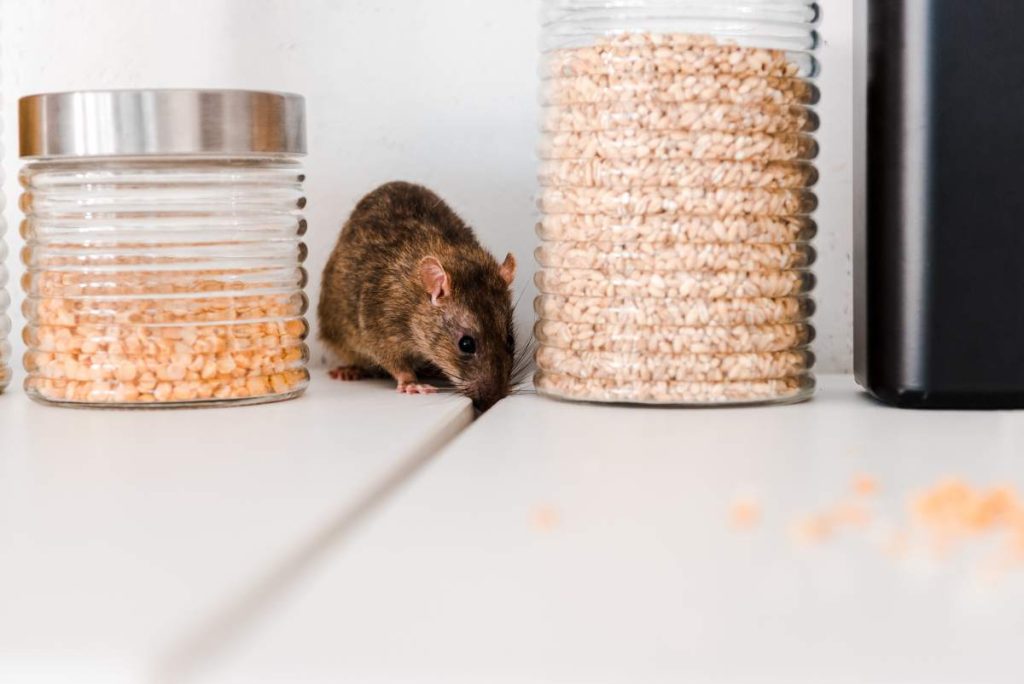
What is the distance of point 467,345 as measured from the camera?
1436mm

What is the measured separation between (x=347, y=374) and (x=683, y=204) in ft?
1.79

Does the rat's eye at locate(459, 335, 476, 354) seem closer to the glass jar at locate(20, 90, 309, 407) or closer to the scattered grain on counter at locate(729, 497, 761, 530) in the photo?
the glass jar at locate(20, 90, 309, 407)

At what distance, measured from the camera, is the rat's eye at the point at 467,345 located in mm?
1428

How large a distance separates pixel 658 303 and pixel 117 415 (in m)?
0.50

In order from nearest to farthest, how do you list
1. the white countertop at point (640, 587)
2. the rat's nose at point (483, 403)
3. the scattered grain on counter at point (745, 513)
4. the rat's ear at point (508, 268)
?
the white countertop at point (640, 587)
the scattered grain on counter at point (745, 513)
the rat's nose at point (483, 403)
the rat's ear at point (508, 268)

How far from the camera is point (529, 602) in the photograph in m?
0.57

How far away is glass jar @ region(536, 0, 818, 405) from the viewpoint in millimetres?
1144

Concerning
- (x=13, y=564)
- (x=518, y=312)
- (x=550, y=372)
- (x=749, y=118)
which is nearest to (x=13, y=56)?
(x=518, y=312)

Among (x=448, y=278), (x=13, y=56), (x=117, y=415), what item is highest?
(x=13, y=56)

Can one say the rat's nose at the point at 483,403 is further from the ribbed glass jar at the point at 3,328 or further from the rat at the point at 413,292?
the ribbed glass jar at the point at 3,328

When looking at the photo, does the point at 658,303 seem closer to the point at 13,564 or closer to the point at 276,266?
the point at 276,266

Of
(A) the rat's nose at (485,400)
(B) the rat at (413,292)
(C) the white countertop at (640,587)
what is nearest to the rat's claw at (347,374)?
(B) the rat at (413,292)

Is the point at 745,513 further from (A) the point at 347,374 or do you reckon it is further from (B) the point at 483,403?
(A) the point at 347,374

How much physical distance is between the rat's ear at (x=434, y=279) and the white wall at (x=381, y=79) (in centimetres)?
13
